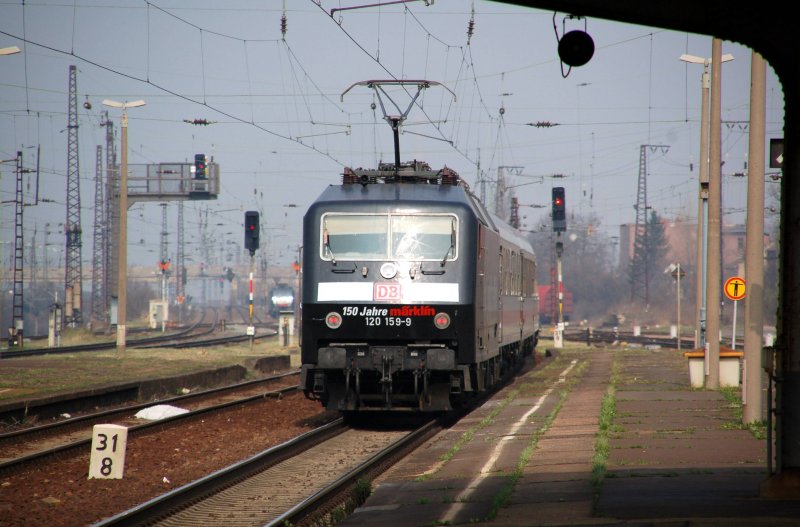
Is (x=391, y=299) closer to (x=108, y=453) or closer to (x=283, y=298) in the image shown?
(x=108, y=453)

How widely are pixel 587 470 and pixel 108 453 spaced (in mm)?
5053

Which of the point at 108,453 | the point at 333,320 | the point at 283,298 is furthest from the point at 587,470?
the point at 283,298

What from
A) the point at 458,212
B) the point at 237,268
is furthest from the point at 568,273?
the point at 458,212

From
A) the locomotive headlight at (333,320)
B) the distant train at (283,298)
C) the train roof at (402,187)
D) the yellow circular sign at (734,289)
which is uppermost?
the train roof at (402,187)

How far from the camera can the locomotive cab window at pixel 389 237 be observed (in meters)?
A: 15.4

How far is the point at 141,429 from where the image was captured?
15.2 metres

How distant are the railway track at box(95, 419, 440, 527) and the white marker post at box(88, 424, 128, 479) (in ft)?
3.92

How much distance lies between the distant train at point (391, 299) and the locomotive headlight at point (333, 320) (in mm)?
14

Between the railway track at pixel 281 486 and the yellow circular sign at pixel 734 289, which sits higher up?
the yellow circular sign at pixel 734 289

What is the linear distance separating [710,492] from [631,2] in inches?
156

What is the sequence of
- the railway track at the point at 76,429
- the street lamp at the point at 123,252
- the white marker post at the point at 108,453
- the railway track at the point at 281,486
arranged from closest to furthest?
1. the railway track at the point at 281,486
2. the white marker post at the point at 108,453
3. the railway track at the point at 76,429
4. the street lamp at the point at 123,252

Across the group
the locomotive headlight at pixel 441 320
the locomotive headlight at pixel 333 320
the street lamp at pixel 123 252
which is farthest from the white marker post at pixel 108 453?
the street lamp at pixel 123 252

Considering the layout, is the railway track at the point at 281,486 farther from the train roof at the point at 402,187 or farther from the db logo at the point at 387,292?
the train roof at the point at 402,187

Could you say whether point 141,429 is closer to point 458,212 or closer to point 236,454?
point 236,454
